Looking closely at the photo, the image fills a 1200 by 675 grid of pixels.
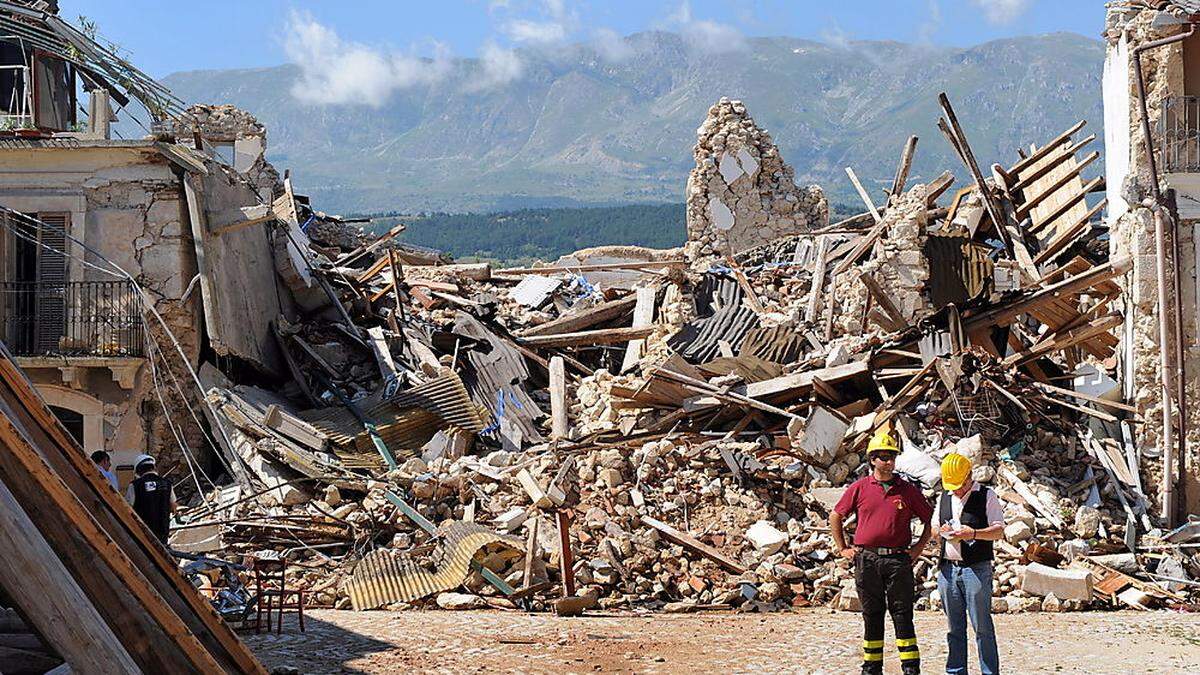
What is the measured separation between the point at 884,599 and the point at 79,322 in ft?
38.6

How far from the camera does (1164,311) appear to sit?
15102 mm

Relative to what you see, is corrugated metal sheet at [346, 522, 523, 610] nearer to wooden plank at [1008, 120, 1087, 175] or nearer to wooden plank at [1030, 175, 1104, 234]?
wooden plank at [1030, 175, 1104, 234]

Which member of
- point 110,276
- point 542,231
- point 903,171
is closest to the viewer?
point 110,276

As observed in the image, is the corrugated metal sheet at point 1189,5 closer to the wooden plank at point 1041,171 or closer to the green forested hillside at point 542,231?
the wooden plank at point 1041,171

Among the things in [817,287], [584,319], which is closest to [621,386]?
[817,287]

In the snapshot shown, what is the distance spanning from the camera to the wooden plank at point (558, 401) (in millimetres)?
17822

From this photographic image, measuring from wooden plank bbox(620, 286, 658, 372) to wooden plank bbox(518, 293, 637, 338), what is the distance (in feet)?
0.66

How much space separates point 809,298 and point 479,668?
10.5m

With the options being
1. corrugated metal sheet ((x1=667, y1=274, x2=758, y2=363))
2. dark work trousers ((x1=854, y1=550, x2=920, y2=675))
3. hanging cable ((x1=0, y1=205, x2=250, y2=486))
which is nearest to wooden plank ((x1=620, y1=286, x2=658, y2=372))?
corrugated metal sheet ((x1=667, y1=274, x2=758, y2=363))

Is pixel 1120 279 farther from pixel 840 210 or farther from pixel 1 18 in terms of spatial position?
pixel 840 210

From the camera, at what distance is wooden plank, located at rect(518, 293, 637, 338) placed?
838 inches

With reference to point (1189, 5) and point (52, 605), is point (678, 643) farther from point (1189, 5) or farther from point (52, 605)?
point (1189, 5)

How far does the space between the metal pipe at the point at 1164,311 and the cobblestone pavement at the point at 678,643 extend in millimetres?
2632

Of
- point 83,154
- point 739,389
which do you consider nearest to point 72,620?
point 739,389
